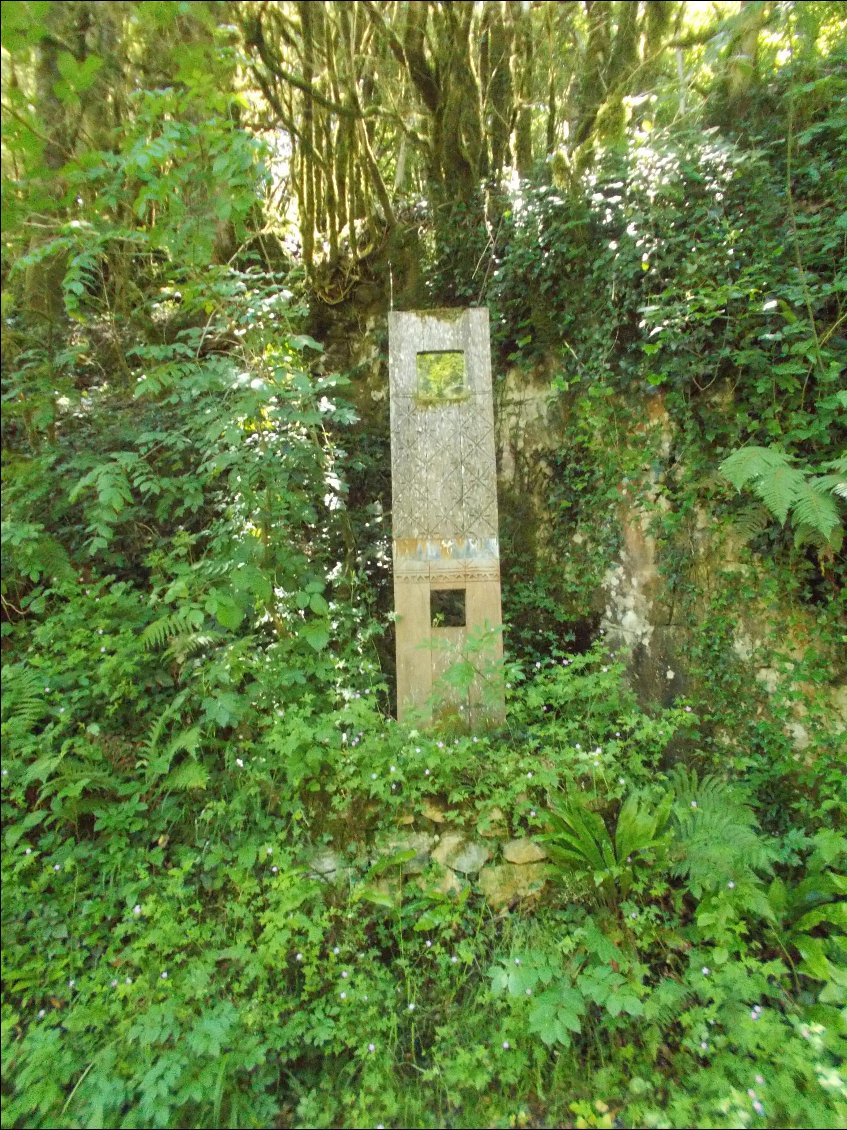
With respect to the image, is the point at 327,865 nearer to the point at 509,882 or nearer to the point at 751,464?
the point at 509,882

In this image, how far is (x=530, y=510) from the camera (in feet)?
17.8

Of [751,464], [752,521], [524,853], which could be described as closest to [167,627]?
[524,853]

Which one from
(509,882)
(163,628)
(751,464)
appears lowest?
(509,882)

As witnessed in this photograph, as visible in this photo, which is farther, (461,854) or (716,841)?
(461,854)

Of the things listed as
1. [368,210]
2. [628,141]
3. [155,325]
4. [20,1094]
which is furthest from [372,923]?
[368,210]

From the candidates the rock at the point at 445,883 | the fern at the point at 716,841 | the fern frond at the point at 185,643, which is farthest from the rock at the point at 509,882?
the fern frond at the point at 185,643

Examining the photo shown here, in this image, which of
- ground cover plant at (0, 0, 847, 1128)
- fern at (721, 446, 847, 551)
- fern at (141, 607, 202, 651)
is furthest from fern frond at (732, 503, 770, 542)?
fern at (141, 607, 202, 651)

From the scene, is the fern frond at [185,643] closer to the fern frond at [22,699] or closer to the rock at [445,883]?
the fern frond at [22,699]

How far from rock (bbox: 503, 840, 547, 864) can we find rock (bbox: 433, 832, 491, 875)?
0.34ft

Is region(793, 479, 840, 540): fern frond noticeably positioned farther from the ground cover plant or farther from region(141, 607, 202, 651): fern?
region(141, 607, 202, 651): fern

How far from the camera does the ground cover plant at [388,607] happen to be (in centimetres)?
262

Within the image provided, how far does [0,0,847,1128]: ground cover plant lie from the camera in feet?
8.61

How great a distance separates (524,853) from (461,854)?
330 millimetres

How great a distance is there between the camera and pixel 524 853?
3.24m
